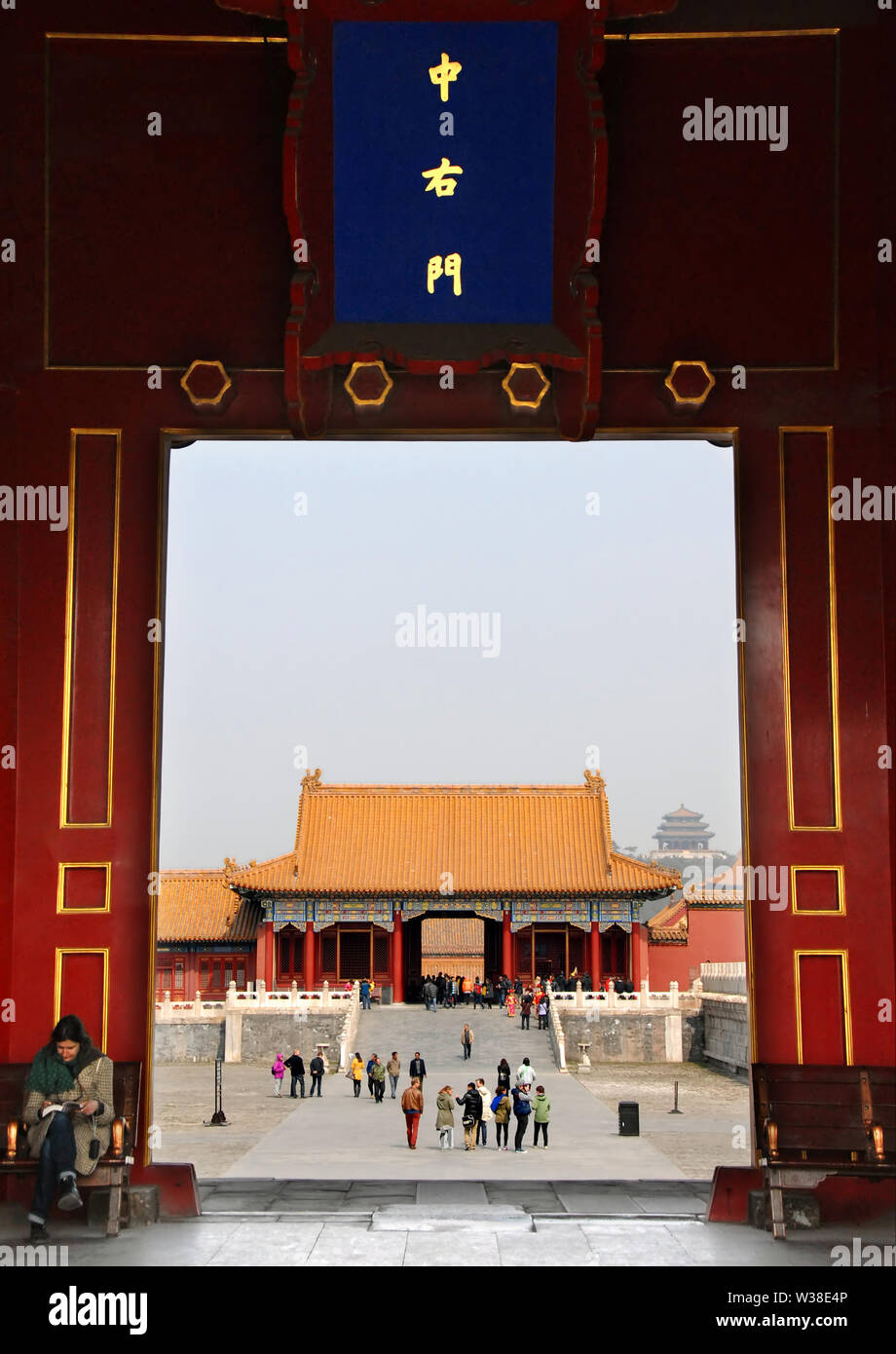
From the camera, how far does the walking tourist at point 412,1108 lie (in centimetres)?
1642

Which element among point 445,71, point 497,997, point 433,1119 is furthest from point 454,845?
point 445,71

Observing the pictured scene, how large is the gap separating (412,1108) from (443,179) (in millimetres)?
11095

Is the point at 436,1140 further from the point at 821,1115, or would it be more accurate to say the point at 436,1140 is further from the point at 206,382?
the point at 206,382

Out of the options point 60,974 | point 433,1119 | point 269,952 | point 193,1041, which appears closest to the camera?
point 60,974

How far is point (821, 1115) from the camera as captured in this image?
862 centimetres

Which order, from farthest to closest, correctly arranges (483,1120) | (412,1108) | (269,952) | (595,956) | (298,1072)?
(269,952) → (595,956) → (298,1072) → (483,1120) → (412,1108)

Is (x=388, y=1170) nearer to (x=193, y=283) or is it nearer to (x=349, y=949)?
(x=193, y=283)

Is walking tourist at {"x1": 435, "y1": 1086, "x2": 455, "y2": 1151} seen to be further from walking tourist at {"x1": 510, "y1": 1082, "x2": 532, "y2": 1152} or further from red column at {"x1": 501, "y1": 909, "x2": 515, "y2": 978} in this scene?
red column at {"x1": 501, "y1": 909, "x2": 515, "y2": 978}

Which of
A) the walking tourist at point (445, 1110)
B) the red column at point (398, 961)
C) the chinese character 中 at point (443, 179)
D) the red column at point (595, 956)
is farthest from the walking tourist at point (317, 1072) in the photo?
the chinese character 中 at point (443, 179)

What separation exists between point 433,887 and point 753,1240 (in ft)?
99.2

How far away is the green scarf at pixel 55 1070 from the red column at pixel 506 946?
99.2 ft

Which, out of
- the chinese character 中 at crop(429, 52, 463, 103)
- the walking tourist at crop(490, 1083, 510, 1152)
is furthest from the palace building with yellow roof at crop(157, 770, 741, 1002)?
the chinese character 中 at crop(429, 52, 463, 103)

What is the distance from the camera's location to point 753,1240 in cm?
802

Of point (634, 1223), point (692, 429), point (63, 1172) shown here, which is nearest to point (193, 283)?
point (692, 429)
